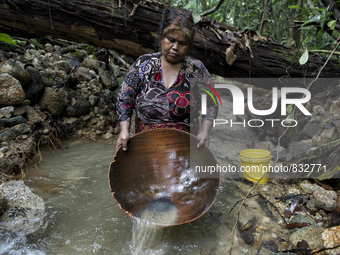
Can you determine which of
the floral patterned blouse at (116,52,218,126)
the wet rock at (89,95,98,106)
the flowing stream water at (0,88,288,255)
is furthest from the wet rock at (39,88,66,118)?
the floral patterned blouse at (116,52,218,126)

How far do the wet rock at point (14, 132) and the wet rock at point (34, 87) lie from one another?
513 mm

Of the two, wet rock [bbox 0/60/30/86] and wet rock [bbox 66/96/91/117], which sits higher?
wet rock [bbox 0/60/30/86]

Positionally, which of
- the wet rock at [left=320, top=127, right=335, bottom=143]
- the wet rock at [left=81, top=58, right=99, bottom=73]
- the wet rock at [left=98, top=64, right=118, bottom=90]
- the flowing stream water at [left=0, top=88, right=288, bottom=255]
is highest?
the wet rock at [left=81, top=58, right=99, bottom=73]

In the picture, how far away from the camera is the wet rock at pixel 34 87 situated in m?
3.28

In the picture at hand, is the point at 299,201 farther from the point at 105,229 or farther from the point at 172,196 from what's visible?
the point at 105,229

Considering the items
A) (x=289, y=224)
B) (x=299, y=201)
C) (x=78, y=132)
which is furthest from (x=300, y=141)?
(x=78, y=132)

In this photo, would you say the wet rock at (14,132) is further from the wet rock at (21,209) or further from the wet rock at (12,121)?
the wet rock at (21,209)

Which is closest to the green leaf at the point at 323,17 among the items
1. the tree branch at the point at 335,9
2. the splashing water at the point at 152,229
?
the tree branch at the point at 335,9

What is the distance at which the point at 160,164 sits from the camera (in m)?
2.18

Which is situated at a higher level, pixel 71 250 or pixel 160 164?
pixel 160 164

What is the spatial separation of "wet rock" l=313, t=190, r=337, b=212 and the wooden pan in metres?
0.89

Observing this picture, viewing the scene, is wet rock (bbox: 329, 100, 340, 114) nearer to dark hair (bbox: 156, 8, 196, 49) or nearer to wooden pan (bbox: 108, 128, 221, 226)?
wooden pan (bbox: 108, 128, 221, 226)

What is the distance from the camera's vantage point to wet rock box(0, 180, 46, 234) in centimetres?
184

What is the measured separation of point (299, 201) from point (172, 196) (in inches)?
43.0
